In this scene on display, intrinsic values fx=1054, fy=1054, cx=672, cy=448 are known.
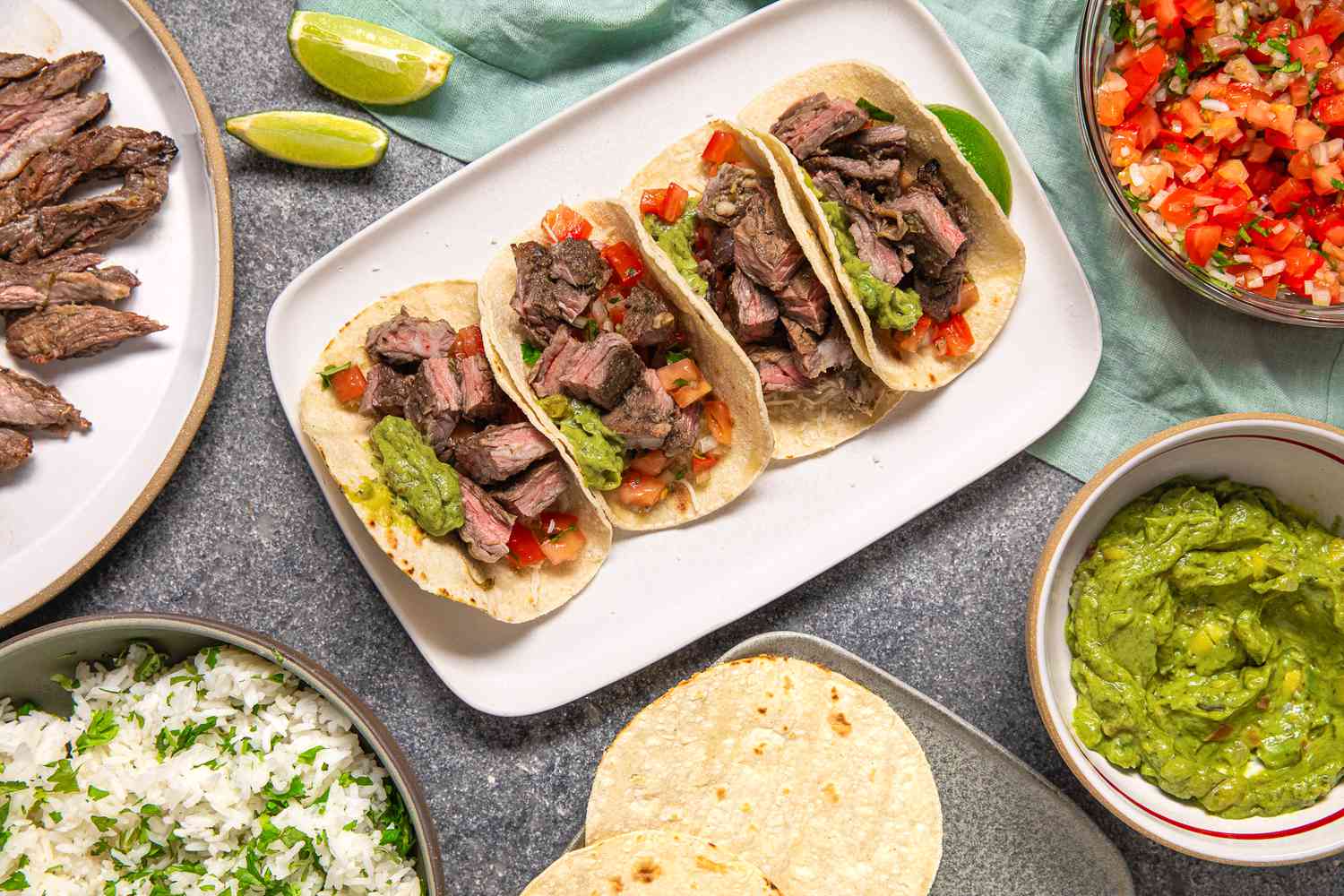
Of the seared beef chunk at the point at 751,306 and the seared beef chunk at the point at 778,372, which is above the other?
the seared beef chunk at the point at 751,306

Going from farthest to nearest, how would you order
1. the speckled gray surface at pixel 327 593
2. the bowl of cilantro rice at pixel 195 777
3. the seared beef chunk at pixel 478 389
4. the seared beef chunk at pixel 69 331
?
1. the speckled gray surface at pixel 327 593
2. the seared beef chunk at pixel 69 331
3. the seared beef chunk at pixel 478 389
4. the bowl of cilantro rice at pixel 195 777

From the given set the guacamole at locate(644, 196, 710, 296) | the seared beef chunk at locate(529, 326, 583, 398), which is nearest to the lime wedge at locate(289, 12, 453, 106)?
the guacamole at locate(644, 196, 710, 296)

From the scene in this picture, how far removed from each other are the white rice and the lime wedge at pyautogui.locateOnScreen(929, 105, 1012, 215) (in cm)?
260

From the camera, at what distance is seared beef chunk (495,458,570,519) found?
10.2 feet

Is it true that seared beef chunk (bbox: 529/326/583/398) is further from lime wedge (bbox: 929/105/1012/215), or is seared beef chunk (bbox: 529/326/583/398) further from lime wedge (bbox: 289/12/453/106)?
lime wedge (bbox: 929/105/1012/215)

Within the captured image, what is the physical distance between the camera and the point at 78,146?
10.7ft

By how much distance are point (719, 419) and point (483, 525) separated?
2.60ft

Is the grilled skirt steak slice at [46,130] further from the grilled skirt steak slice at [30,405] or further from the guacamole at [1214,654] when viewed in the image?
the guacamole at [1214,654]

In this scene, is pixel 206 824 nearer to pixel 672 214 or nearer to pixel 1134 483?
pixel 672 214

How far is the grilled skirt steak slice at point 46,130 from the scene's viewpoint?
3.25 meters

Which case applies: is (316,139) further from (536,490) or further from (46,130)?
(536,490)

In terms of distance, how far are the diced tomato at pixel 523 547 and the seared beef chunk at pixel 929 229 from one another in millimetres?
1457

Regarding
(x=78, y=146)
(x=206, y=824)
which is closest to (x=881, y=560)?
(x=206, y=824)

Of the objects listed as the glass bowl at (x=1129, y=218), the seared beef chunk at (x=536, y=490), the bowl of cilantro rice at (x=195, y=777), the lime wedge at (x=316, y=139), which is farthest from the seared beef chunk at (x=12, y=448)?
the glass bowl at (x=1129, y=218)
